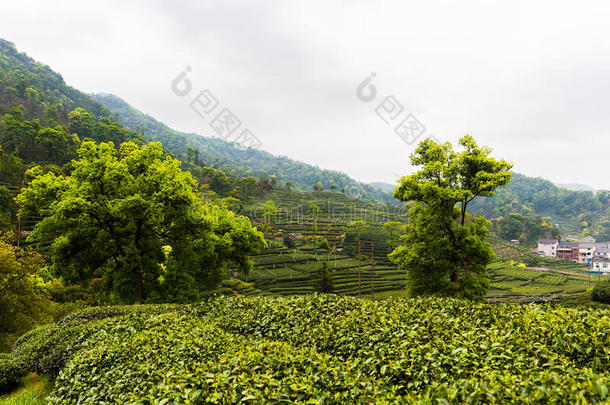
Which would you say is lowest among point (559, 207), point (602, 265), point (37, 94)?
point (602, 265)

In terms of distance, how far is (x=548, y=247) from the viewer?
65375 mm

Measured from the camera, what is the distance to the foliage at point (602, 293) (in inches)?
546

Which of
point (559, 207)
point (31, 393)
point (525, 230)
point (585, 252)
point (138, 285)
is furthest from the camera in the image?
point (559, 207)

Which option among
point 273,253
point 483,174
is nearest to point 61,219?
point 483,174

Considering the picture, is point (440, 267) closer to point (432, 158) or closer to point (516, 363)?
point (432, 158)

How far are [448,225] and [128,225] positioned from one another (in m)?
12.1

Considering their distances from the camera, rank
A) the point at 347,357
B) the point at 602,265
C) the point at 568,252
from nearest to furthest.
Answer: the point at 347,357 → the point at 602,265 → the point at 568,252

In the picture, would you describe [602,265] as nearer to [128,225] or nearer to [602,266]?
[602,266]

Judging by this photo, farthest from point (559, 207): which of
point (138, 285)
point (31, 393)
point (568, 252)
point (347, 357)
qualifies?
point (31, 393)

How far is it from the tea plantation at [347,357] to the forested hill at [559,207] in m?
110

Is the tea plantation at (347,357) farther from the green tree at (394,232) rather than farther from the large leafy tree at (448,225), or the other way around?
the green tree at (394,232)

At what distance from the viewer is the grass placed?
4.75 meters

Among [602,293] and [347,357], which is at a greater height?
[347,357]

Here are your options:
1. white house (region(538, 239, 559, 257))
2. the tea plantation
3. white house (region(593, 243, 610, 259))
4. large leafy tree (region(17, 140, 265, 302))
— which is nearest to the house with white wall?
white house (region(593, 243, 610, 259))
